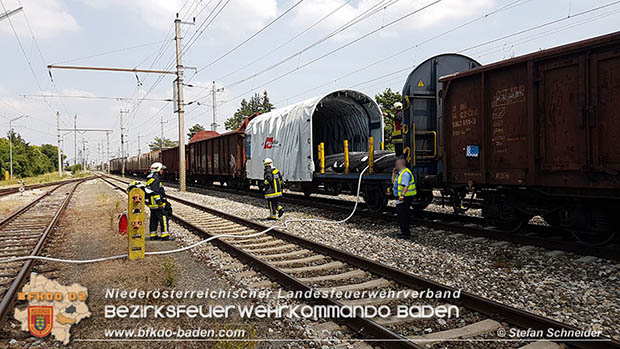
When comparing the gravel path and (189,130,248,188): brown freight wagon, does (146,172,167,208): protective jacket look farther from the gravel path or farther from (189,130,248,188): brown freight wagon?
(189,130,248,188): brown freight wagon

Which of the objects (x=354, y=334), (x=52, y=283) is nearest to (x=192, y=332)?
(x=354, y=334)

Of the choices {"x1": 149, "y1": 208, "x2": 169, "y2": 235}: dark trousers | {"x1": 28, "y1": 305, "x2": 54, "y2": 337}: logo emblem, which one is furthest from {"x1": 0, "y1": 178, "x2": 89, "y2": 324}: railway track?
{"x1": 149, "y1": 208, "x2": 169, "y2": 235}: dark trousers

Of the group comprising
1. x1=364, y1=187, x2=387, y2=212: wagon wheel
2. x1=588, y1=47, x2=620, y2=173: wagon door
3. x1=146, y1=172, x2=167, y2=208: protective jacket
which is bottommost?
x1=364, y1=187, x2=387, y2=212: wagon wheel

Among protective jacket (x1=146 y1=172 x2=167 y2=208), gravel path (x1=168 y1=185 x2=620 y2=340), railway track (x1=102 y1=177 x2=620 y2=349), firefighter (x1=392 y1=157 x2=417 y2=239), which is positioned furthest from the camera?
protective jacket (x1=146 y1=172 x2=167 y2=208)

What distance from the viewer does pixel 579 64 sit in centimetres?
612

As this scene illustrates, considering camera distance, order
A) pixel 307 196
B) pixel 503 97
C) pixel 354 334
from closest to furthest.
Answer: pixel 354 334 → pixel 503 97 → pixel 307 196

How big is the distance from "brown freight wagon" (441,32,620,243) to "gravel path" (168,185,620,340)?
2.76 feet

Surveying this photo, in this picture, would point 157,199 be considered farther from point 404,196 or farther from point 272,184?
point 404,196

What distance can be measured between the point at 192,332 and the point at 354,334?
5.33 feet

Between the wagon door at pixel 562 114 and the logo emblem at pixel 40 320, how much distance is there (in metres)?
7.23

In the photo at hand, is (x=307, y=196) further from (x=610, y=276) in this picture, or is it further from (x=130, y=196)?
(x=610, y=276)

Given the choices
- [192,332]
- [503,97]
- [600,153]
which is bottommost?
[192,332]

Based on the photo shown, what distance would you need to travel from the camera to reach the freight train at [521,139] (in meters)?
5.95

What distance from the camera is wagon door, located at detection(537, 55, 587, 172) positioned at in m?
6.15
